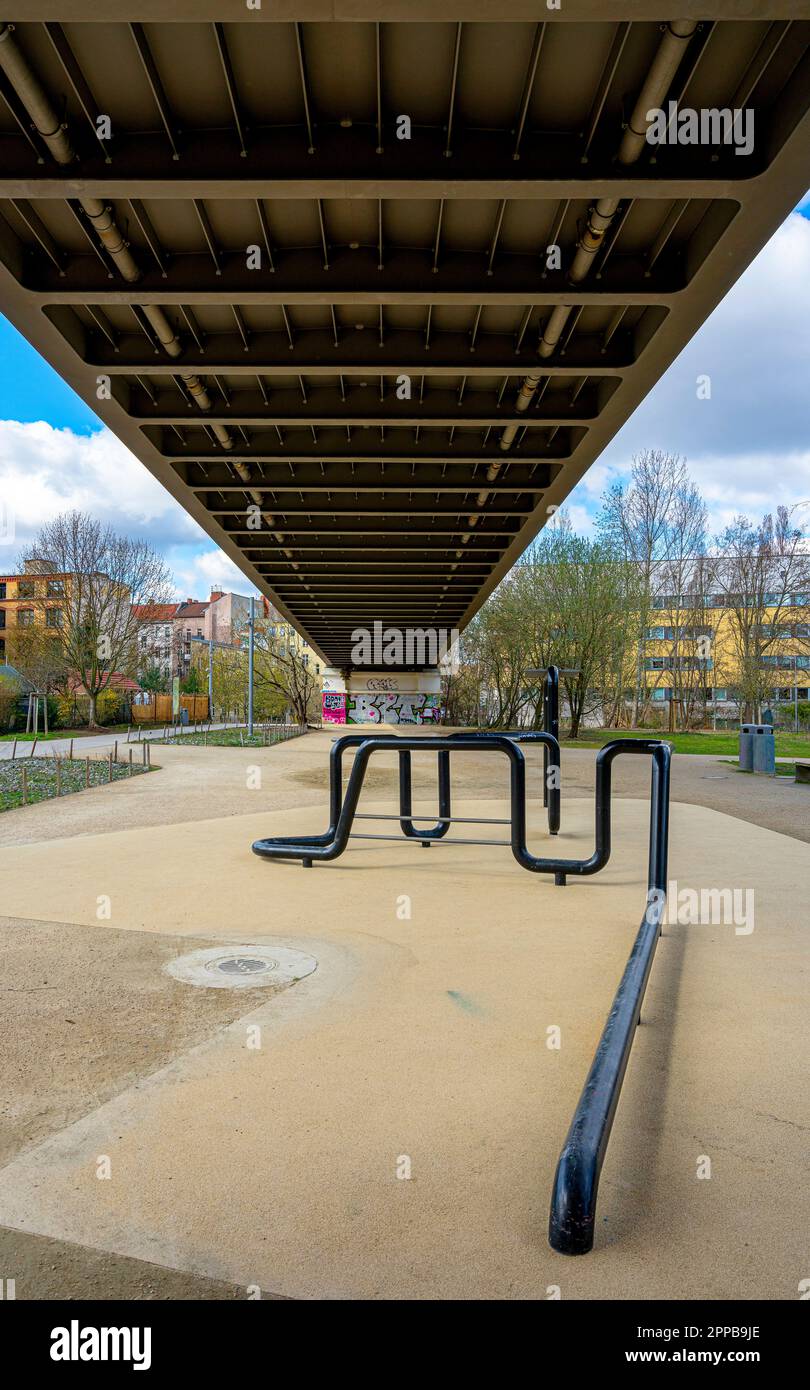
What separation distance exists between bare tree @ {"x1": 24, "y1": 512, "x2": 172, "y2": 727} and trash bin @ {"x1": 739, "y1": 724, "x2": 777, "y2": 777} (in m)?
29.2

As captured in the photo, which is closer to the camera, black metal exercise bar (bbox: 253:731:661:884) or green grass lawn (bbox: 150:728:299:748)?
black metal exercise bar (bbox: 253:731:661:884)

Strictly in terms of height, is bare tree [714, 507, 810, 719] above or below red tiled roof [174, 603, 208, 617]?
below

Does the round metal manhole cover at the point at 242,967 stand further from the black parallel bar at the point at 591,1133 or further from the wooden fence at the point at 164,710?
the wooden fence at the point at 164,710

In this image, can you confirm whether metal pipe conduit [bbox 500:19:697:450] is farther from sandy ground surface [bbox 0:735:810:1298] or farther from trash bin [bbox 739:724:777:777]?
trash bin [bbox 739:724:777:777]

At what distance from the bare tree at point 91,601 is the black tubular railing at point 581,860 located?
33841mm

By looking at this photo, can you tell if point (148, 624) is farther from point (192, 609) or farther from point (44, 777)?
point (192, 609)

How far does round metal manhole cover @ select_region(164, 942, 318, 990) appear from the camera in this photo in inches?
166


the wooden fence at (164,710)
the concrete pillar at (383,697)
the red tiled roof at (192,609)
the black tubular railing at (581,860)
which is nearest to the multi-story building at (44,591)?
the wooden fence at (164,710)

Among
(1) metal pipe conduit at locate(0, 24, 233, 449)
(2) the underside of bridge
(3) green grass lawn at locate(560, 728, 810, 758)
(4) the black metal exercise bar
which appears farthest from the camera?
(3) green grass lawn at locate(560, 728, 810, 758)

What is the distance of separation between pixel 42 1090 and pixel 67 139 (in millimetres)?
4671

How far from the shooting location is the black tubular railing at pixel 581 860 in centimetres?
212

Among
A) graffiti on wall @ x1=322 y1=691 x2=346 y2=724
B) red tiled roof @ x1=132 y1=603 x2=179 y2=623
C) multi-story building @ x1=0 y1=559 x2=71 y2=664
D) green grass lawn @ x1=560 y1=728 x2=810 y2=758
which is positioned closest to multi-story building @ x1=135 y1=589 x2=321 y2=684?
red tiled roof @ x1=132 y1=603 x2=179 y2=623

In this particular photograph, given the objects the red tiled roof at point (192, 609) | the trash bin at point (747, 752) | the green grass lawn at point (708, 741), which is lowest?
the green grass lawn at point (708, 741)
